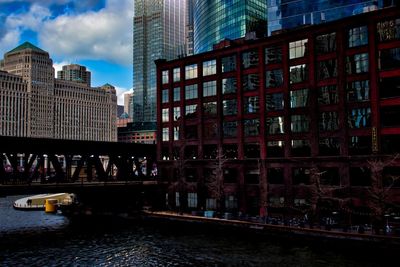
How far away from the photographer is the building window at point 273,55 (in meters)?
74.8

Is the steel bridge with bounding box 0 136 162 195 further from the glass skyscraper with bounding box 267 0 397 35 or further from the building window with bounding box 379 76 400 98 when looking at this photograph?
the glass skyscraper with bounding box 267 0 397 35

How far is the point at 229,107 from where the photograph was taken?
3201 inches

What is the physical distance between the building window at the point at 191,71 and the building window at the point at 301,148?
84.9 ft

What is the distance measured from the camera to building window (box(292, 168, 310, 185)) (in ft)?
227

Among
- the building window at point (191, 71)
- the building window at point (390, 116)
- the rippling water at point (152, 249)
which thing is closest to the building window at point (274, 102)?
the building window at point (390, 116)

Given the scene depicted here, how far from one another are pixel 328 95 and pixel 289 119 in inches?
289

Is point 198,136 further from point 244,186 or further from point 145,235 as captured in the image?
point 145,235

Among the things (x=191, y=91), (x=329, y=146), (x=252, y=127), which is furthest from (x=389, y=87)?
(x=191, y=91)

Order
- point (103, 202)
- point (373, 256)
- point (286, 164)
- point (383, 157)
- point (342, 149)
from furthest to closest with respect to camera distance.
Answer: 1. point (103, 202)
2. point (286, 164)
3. point (342, 149)
4. point (383, 157)
5. point (373, 256)

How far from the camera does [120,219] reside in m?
81.2

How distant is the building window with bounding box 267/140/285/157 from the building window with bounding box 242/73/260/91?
32.8 ft

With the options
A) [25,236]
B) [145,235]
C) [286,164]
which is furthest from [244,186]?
[25,236]

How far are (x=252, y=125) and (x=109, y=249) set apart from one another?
33.9 m

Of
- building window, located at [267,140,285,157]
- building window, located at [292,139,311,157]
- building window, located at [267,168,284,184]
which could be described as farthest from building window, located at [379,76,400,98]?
building window, located at [267,168,284,184]
